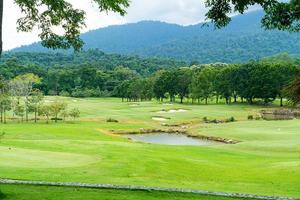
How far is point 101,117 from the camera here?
308 ft

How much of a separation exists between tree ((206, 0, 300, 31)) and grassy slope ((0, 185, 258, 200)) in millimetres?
6054

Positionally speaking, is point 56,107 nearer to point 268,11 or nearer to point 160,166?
point 160,166

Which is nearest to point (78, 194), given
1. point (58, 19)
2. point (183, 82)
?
point (58, 19)

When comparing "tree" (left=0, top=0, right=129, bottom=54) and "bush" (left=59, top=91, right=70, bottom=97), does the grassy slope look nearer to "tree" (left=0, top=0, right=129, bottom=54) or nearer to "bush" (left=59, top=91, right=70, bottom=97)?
"tree" (left=0, top=0, right=129, bottom=54)

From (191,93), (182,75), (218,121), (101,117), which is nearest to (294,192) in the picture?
(218,121)

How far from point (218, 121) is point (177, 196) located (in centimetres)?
7268

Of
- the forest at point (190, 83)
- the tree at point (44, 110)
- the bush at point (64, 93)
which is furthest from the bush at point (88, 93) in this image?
the tree at point (44, 110)

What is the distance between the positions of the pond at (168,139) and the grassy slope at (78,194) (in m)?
44.8

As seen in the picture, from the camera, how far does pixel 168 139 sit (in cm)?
6769

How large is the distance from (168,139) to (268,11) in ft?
174

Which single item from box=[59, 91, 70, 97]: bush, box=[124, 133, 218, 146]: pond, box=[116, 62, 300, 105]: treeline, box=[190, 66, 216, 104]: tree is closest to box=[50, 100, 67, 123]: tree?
box=[124, 133, 218, 146]: pond

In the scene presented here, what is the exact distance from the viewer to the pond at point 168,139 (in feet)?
208

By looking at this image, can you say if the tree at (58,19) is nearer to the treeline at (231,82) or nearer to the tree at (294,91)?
the tree at (294,91)

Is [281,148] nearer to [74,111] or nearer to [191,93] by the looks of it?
[74,111]
